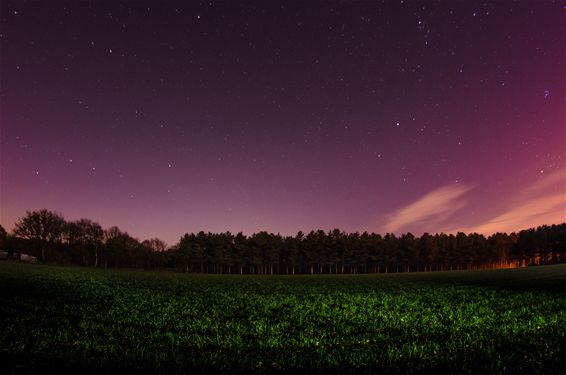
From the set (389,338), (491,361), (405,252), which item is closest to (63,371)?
(389,338)

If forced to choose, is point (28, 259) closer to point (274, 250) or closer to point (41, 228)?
point (41, 228)

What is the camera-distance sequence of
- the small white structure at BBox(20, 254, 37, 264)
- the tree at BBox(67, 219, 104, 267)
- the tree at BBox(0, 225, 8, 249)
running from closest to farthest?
the small white structure at BBox(20, 254, 37, 264)
the tree at BBox(0, 225, 8, 249)
the tree at BBox(67, 219, 104, 267)

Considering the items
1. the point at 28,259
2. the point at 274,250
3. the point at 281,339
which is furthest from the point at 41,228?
the point at 281,339

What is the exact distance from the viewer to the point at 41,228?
10831 cm

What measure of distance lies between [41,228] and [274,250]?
3187 inches

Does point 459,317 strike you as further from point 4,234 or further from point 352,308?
point 4,234

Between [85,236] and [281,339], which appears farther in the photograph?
[85,236]

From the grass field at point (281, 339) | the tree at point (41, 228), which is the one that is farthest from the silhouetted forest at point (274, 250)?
the grass field at point (281, 339)

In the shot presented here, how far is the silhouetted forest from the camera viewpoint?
111m

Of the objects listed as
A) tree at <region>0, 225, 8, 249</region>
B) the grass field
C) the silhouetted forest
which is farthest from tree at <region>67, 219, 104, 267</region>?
the grass field

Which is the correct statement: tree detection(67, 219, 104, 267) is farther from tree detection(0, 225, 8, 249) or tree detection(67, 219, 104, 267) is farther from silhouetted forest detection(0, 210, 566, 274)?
tree detection(0, 225, 8, 249)

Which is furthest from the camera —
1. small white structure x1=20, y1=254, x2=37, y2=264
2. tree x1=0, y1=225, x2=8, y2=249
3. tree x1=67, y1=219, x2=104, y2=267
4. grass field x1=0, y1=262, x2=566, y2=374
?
tree x1=67, y1=219, x2=104, y2=267

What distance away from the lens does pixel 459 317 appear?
1363cm

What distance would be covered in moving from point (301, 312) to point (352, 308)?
2848 mm
